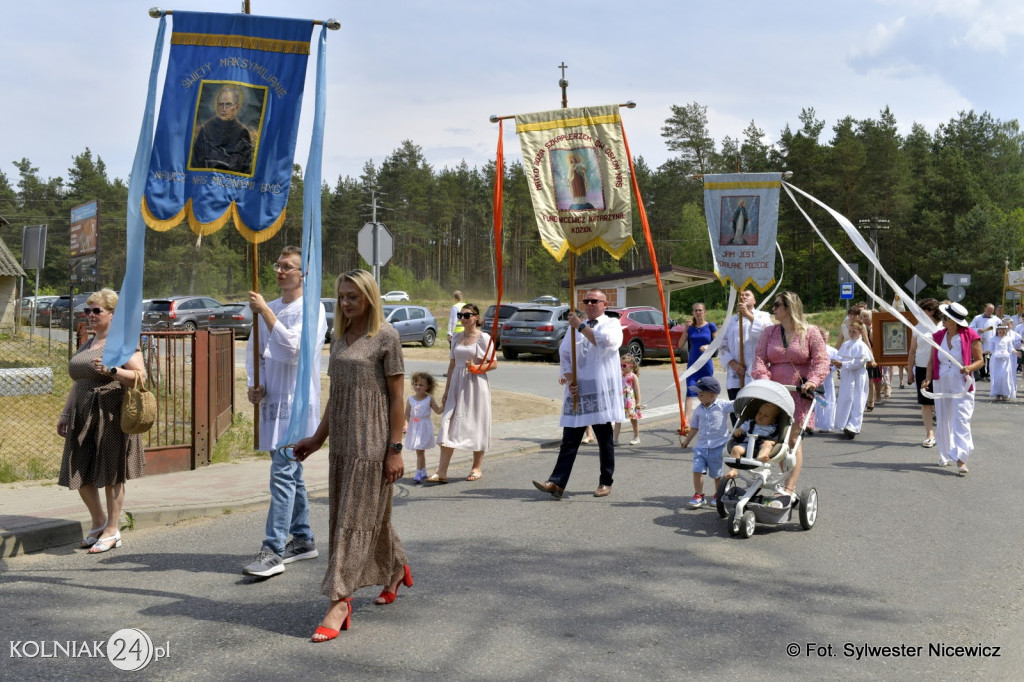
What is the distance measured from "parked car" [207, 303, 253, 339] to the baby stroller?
28.9 meters

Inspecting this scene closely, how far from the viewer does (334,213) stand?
93.9 m

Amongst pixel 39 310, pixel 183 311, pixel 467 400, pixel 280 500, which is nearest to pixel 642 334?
pixel 183 311

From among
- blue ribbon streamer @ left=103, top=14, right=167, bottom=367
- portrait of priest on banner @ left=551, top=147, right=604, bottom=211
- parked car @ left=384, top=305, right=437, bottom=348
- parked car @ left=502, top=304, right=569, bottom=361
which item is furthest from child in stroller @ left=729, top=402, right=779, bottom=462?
parked car @ left=384, top=305, right=437, bottom=348

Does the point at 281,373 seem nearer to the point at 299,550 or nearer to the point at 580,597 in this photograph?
the point at 299,550

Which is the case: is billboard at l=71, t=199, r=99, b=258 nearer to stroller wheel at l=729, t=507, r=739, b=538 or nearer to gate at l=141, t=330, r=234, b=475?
gate at l=141, t=330, r=234, b=475

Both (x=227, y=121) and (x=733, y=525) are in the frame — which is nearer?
(x=227, y=121)

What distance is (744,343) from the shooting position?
10.9 meters

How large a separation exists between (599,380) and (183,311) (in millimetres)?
29828

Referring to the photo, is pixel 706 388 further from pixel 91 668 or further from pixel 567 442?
pixel 91 668

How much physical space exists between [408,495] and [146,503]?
7.49ft

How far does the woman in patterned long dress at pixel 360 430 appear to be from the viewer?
5.03 metres

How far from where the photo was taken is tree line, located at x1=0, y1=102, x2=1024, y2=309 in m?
70.5

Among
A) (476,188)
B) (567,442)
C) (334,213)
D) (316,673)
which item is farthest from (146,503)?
(476,188)

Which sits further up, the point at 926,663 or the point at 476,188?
the point at 476,188
